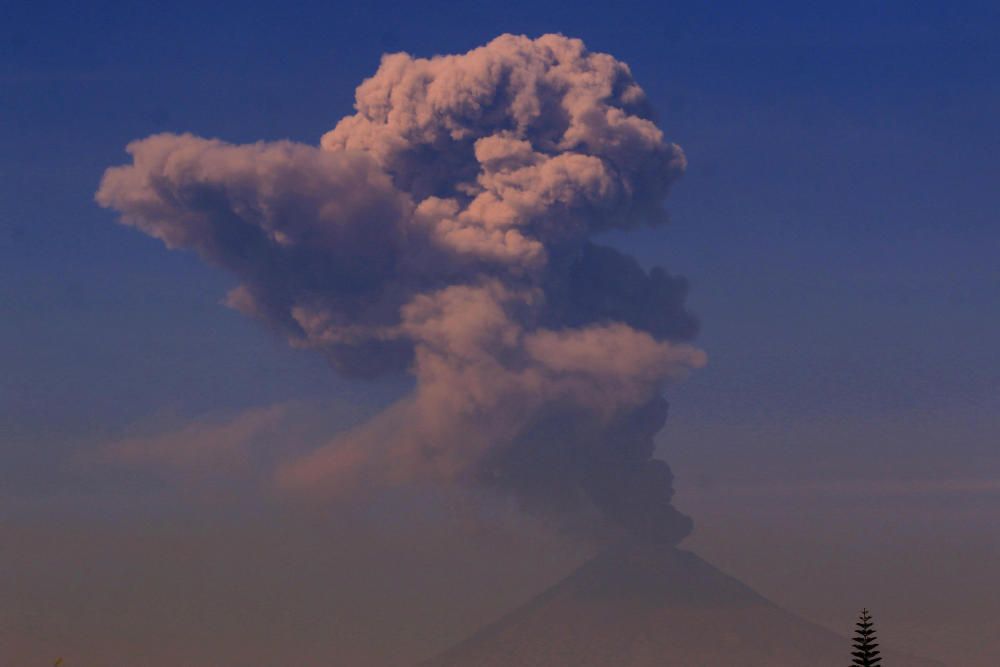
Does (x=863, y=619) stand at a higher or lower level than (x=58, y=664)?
higher

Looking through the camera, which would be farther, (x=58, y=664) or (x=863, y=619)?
(x=863, y=619)
